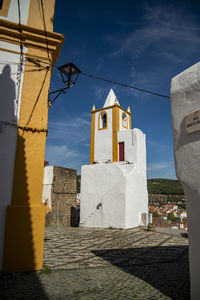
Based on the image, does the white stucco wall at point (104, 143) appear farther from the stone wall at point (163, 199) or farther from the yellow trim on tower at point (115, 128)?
the stone wall at point (163, 199)

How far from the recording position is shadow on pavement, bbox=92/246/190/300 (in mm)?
3885

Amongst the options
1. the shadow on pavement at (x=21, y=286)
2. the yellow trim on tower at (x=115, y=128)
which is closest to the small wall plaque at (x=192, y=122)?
the shadow on pavement at (x=21, y=286)

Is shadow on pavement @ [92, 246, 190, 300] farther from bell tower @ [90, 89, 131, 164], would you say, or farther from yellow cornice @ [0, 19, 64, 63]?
bell tower @ [90, 89, 131, 164]

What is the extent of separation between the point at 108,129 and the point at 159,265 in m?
12.5

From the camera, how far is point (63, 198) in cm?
1504

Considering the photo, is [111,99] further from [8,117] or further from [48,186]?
[8,117]

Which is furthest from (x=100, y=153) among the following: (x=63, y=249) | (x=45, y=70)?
(x=45, y=70)

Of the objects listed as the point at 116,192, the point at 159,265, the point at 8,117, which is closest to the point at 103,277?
the point at 159,265

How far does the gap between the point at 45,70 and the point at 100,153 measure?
448 inches

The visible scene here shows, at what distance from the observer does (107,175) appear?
47.2 ft

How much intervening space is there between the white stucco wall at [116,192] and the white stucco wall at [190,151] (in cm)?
1006

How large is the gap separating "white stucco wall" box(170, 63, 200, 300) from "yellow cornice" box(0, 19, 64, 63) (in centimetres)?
350

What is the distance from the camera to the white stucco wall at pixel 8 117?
481 cm

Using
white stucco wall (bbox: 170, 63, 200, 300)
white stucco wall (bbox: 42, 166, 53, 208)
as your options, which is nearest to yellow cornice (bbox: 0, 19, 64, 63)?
white stucco wall (bbox: 170, 63, 200, 300)
